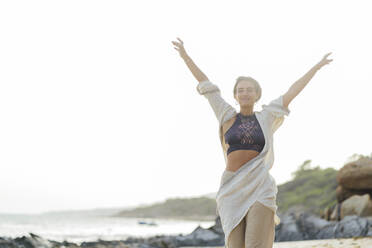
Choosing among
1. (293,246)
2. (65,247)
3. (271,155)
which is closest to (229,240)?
(271,155)

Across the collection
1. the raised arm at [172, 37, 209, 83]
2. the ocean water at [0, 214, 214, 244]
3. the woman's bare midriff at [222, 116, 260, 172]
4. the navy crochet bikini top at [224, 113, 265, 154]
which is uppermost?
the raised arm at [172, 37, 209, 83]

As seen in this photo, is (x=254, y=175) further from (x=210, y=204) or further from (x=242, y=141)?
(x=210, y=204)

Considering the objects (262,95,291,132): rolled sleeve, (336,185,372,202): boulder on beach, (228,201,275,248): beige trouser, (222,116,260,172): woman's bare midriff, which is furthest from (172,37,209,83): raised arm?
(336,185,372,202): boulder on beach

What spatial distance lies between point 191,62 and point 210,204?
75.9 m

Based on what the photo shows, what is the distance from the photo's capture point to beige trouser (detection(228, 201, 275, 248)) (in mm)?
2872

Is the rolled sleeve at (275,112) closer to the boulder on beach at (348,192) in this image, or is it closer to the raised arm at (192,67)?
the raised arm at (192,67)

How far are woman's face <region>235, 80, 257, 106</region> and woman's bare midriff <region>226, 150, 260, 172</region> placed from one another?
15.9 inches

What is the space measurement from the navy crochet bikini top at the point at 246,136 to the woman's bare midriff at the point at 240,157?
31mm

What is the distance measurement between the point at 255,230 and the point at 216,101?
1.10 metres

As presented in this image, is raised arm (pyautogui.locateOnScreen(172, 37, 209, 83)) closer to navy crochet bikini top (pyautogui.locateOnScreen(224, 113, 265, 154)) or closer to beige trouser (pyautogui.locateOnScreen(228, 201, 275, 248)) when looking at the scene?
navy crochet bikini top (pyautogui.locateOnScreen(224, 113, 265, 154))

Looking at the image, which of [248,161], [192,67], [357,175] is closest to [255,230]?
[248,161]

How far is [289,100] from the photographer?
11.1ft

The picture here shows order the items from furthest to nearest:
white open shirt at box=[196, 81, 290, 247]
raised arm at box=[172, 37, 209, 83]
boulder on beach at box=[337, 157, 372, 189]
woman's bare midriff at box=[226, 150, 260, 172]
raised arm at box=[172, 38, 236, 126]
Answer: boulder on beach at box=[337, 157, 372, 189] < raised arm at box=[172, 37, 209, 83] < raised arm at box=[172, 38, 236, 126] < woman's bare midriff at box=[226, 150, 260, 172] < white open shirt at box=[196, 81, 290, 247]

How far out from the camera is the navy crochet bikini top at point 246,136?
10.2 feet
